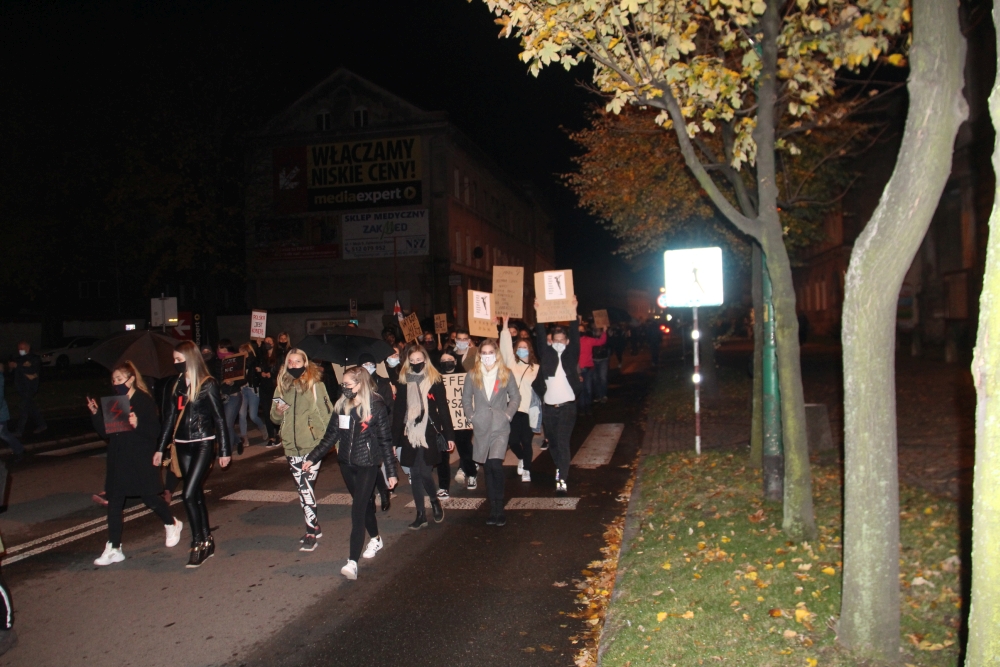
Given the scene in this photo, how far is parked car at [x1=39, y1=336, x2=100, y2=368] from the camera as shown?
45.2 metres

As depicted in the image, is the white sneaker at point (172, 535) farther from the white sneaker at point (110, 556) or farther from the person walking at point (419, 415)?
the person walking at point (419, 415)

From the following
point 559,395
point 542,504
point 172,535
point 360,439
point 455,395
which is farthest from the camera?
point 455,395

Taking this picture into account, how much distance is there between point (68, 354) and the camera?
46500mm

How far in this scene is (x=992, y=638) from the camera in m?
2.90

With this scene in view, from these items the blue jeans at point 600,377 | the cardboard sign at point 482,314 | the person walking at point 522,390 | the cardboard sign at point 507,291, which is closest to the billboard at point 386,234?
the blue jeans at point 600,377

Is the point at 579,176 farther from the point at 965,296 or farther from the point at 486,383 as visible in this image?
the point at 965,296

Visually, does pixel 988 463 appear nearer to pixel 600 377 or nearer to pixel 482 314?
pixel 482 314

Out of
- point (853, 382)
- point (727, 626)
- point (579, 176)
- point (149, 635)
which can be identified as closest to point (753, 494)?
point (727, 626)

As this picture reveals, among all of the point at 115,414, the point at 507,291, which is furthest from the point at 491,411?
the point at 507,291

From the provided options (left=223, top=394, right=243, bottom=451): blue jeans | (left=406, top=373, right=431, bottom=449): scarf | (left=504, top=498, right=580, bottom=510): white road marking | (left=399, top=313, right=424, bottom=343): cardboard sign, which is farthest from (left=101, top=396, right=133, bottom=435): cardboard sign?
(left=399, top=313, right=424, bottom=343): cardboard sign

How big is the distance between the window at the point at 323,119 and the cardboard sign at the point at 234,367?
1202 inches

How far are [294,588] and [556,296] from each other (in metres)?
5.75

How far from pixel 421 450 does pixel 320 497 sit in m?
2.38

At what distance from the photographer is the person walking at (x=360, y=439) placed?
21.7ft
